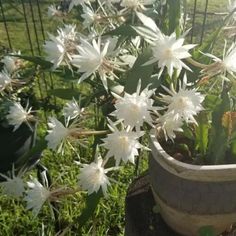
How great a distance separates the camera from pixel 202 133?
101cm

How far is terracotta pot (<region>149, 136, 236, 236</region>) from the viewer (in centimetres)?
95

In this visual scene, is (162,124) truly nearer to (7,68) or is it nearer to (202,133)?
(202,133)

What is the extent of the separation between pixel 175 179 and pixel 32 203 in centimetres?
30

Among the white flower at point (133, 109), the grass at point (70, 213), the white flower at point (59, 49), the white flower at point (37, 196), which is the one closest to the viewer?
the white flower at point (133, 109)

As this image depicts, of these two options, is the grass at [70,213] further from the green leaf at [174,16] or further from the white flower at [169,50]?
the white flower at [169,50]

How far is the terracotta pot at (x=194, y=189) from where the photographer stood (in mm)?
951

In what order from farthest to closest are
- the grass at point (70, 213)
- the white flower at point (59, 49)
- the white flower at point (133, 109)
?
the grass at point (70, 213) < the white flower at point (59, 49) < the white flower at point (133, 109)

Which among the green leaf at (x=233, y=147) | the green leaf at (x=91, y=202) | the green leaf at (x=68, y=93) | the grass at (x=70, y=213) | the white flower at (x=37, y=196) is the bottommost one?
the grass at (x=70, y=213)

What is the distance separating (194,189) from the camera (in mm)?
972

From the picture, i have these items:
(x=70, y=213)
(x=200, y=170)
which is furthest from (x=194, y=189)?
(x=70, y=213)

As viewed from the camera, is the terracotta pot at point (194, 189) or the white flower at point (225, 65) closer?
the white flower at point (225, 65)

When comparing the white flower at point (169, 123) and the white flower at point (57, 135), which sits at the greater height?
the white flower at point (169, 123)

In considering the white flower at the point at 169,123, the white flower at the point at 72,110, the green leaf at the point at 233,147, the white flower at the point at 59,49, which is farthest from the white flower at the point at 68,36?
the green leaf at the point at 233,147

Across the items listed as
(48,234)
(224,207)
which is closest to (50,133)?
(224,207)
